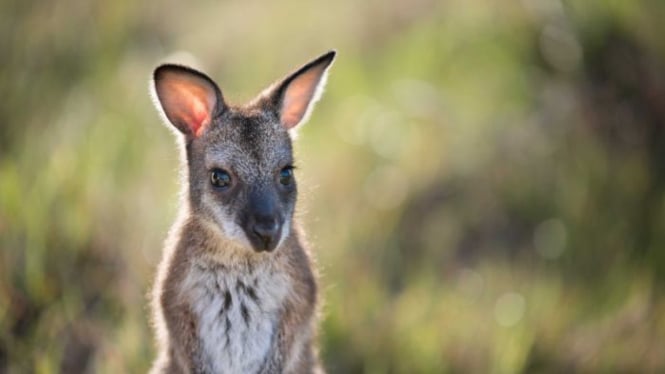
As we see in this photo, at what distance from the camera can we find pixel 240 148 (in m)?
5.92

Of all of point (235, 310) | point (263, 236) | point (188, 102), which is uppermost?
point (188, 102)

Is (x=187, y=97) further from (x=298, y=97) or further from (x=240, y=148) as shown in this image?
(x=298, y=97)

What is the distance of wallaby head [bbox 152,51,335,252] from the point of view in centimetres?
573

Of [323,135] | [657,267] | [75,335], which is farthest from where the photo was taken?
[323,135]

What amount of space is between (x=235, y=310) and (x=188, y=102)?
3.18 feet

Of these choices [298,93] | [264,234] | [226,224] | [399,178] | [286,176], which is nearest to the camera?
[264,234]

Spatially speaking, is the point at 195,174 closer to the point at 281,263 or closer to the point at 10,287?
the point at 281,263

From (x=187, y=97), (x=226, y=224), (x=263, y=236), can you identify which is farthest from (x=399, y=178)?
(x=263, y=236)

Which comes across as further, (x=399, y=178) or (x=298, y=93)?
(x=399, y=178)

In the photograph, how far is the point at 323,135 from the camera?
10344mm

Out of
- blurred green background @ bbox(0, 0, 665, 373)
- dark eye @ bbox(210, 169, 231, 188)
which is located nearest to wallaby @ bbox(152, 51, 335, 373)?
dark eye @ bbox(210, 169, 231, 188)

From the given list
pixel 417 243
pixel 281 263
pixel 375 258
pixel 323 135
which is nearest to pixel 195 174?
pixel 281 263

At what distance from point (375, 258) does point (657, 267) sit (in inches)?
69.0

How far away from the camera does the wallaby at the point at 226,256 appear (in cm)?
590
